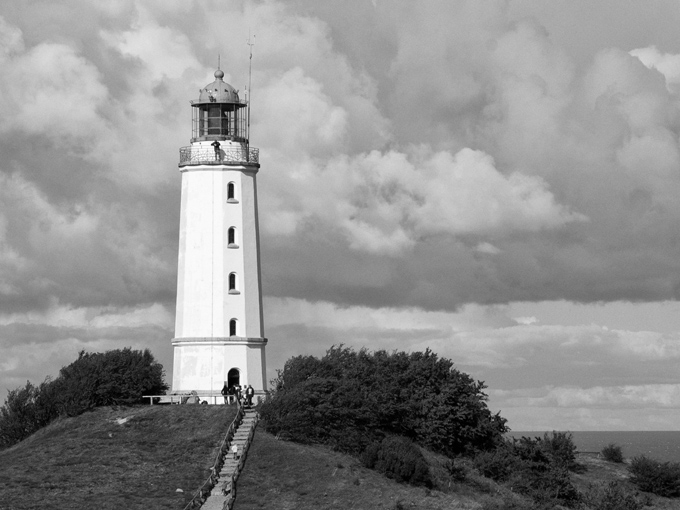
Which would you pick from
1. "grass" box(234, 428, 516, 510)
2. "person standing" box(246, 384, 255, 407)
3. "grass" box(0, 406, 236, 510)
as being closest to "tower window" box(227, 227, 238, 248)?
"person standing" box(246, 384, 255, 407)

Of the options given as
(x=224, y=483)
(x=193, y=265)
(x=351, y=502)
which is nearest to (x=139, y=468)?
(x=224, y=483)

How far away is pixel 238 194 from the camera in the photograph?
74062 millimetres

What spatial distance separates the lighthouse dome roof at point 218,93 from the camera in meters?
74.7

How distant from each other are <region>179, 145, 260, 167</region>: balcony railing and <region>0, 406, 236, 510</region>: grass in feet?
46.4

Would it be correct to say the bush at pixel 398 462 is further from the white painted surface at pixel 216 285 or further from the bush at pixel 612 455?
the bush at pixel 612 455

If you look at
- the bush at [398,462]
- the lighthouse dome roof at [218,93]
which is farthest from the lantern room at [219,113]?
the bush at [398,462]

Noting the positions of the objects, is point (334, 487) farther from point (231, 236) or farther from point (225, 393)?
point (231, 236)

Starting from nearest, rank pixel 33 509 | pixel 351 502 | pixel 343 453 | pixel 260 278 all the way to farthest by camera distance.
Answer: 1. pixel 33 509
2. pixel 351 502
3. pixel 343 453
4. pixel 260 278

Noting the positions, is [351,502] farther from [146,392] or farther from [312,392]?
[146,392]

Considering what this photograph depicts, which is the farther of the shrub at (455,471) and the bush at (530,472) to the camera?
the bush at (530,472)

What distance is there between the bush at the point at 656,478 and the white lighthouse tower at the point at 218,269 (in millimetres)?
21767

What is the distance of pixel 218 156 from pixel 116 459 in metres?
20.0

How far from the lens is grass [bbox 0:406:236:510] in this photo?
55.3m

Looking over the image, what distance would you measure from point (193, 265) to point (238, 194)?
478 centimetres
